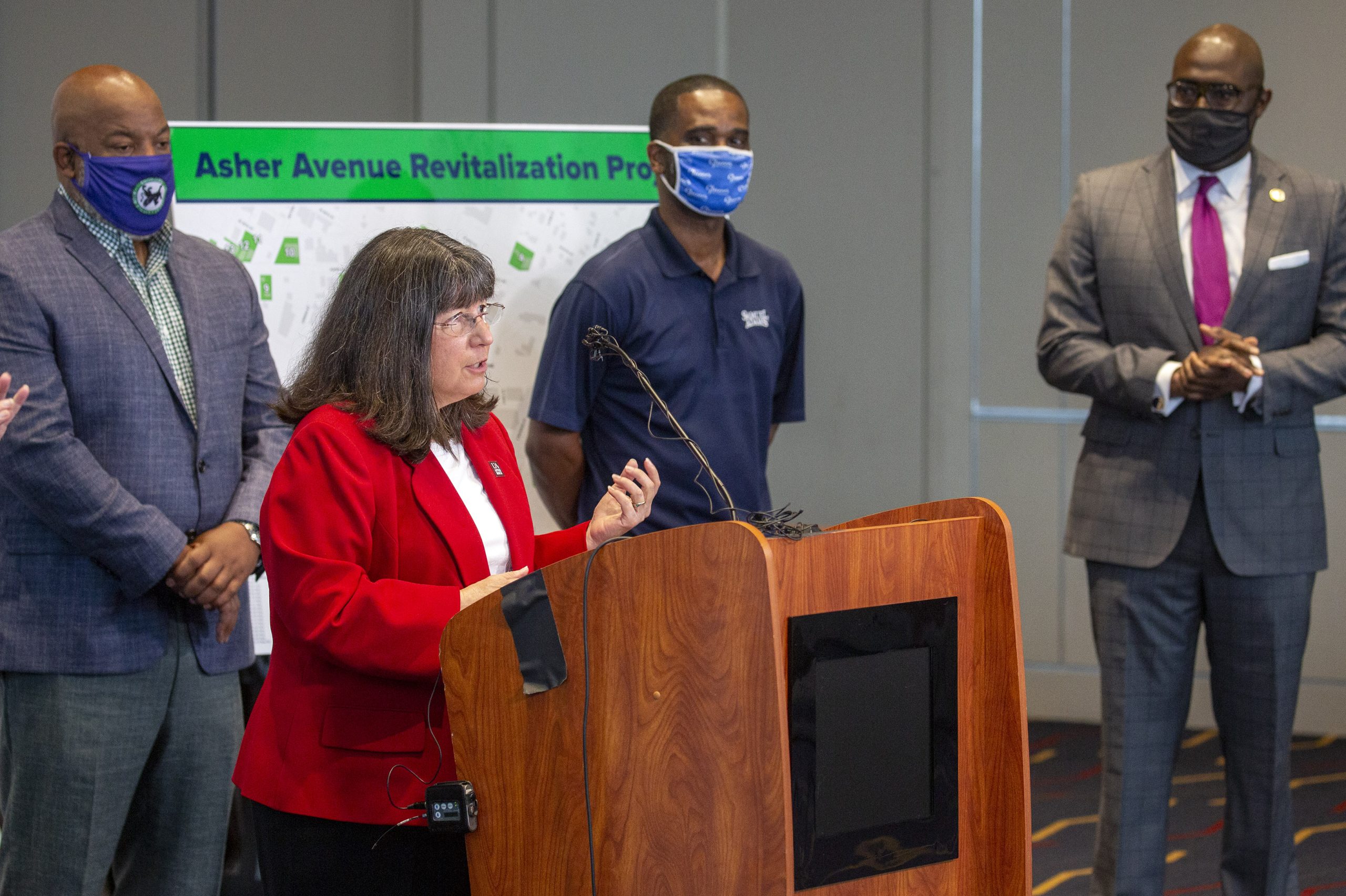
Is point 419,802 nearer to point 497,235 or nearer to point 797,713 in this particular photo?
point 797,713

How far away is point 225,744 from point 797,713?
1.53 metres

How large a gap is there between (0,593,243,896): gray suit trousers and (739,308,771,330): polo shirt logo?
1.43 m

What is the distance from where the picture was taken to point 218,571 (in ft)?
7.82

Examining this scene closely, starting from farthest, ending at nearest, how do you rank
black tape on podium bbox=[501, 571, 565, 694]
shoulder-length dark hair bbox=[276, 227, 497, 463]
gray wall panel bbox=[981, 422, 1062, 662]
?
gray wall panel bbox=[981, 422, 1062, 662] → shoulder-length dark hair bbox=[276, 227, 497, 463] → black tape on podium bbox=[501, 571, 565, 694]

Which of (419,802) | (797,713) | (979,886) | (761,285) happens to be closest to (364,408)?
(419,802)

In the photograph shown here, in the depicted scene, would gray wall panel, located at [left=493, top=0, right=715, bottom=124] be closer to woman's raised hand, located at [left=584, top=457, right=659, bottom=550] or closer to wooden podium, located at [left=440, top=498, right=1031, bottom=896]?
woman's raised hand, located at [left=584, top=457, right=659, bottom=550]

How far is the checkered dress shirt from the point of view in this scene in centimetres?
245

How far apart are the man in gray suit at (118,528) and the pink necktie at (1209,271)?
2159 mm

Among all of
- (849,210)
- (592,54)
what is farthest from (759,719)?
(592,54)

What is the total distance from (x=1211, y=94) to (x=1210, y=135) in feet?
0.32

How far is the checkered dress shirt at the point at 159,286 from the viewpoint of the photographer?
96.3 inches

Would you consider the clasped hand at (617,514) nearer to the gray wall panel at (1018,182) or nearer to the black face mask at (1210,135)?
the black face mask at (1210,135)

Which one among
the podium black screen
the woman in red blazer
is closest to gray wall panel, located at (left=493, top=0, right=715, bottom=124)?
the woman in red blazer

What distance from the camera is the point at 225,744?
251 cm
